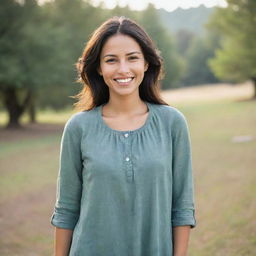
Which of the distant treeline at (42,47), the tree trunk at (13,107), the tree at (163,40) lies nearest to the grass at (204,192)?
the distant treeline at (42,47)

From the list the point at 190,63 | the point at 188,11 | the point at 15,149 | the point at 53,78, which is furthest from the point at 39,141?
the point at 188,11

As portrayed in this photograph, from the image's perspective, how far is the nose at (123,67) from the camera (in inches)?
85.6

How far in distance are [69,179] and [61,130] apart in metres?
19.9

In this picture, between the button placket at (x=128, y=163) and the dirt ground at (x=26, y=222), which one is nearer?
the button placket at (x=128, y=163)

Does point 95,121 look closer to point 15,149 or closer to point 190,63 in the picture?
point 15,149

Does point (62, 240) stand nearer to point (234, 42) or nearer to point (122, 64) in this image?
point (122, 64)

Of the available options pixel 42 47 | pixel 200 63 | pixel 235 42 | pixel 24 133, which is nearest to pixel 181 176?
pixel 42 47

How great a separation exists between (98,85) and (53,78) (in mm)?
17924

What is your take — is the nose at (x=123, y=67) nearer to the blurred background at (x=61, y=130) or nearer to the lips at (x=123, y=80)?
the lips at (x=123, y=80)

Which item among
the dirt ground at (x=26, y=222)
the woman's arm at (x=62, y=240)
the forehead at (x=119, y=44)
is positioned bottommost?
the dirt ground at (x=26, y=222)

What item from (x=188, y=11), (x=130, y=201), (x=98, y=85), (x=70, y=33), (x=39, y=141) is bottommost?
(x=39, y=141)

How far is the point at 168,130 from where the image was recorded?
2143 millimetres

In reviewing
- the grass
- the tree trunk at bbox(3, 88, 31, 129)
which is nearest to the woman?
the grass

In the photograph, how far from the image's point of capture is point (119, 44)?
2.18 metres
